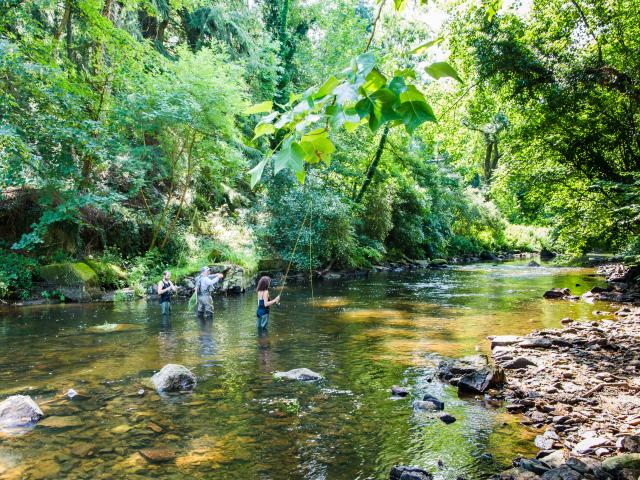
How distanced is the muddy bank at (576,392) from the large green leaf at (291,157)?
394 cm

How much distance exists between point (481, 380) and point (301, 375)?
2787mm

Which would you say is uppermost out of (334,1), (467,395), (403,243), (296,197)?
(334,1)

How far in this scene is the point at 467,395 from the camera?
670cm

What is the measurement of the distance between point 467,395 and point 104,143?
13.7m

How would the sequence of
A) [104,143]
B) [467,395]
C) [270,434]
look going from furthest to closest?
[104,143] < [467,395] < [270,434]

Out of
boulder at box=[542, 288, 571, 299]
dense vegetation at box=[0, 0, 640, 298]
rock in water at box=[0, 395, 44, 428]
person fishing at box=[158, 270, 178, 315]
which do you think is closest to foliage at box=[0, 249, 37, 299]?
dense vegetation at box=[0, 0, 640, 298]

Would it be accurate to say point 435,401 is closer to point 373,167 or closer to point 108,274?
point 108,274

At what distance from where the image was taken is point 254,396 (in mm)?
6688

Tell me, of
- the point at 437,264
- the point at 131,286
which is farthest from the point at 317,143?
the point at 437,264

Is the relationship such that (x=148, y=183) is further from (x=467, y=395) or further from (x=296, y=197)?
(x=467, y=395)

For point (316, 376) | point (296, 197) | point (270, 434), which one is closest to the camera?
point (270, 434)

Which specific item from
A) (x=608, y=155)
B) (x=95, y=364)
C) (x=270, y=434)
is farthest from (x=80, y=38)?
(x=608, y=155)

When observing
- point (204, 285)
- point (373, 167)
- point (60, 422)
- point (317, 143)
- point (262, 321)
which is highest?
point (373, 167)

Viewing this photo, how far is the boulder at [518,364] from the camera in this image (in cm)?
783
